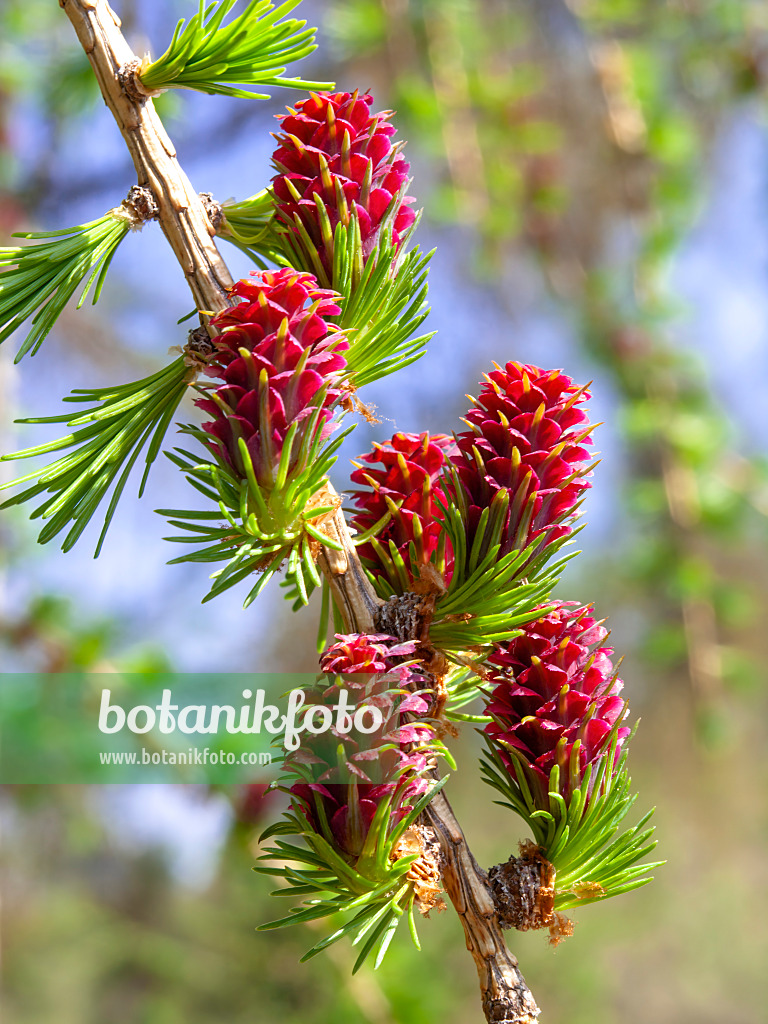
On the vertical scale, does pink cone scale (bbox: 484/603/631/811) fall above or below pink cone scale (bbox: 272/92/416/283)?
below

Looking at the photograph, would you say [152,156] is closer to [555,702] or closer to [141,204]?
[141,204]

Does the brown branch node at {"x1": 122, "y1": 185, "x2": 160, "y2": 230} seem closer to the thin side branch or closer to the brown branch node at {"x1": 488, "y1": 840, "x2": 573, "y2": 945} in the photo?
the thin side branch

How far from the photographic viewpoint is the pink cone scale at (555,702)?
221mm

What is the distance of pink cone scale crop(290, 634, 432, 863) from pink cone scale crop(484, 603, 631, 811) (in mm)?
32

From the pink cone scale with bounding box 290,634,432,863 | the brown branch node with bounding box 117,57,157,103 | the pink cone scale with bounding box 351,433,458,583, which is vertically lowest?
the pink cone scale with bounding box 290,634,432,863

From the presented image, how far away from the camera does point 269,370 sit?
0.20 meters

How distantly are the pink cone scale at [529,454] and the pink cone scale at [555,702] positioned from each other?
28 millimetres

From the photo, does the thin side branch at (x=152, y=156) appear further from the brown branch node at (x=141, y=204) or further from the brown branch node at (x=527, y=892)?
the brown branch node at (x=527, y=892)

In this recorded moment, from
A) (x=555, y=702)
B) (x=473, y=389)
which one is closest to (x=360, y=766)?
(x=555, y=702)

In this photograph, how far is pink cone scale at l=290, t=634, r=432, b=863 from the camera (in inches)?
7.9

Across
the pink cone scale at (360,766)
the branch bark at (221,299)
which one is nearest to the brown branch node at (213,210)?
the branch bark at (221,299)

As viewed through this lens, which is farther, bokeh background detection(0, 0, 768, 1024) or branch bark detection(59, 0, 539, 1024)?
bokeh background detection(0, 0, 768, 1024)

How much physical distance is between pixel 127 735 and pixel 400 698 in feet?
2.02

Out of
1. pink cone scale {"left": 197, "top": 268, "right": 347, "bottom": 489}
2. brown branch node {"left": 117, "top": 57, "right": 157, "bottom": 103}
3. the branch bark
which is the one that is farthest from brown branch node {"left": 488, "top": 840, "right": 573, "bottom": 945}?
brown branch node {"left": 117, "top": 57, "right": 157, "bottom": 103}
